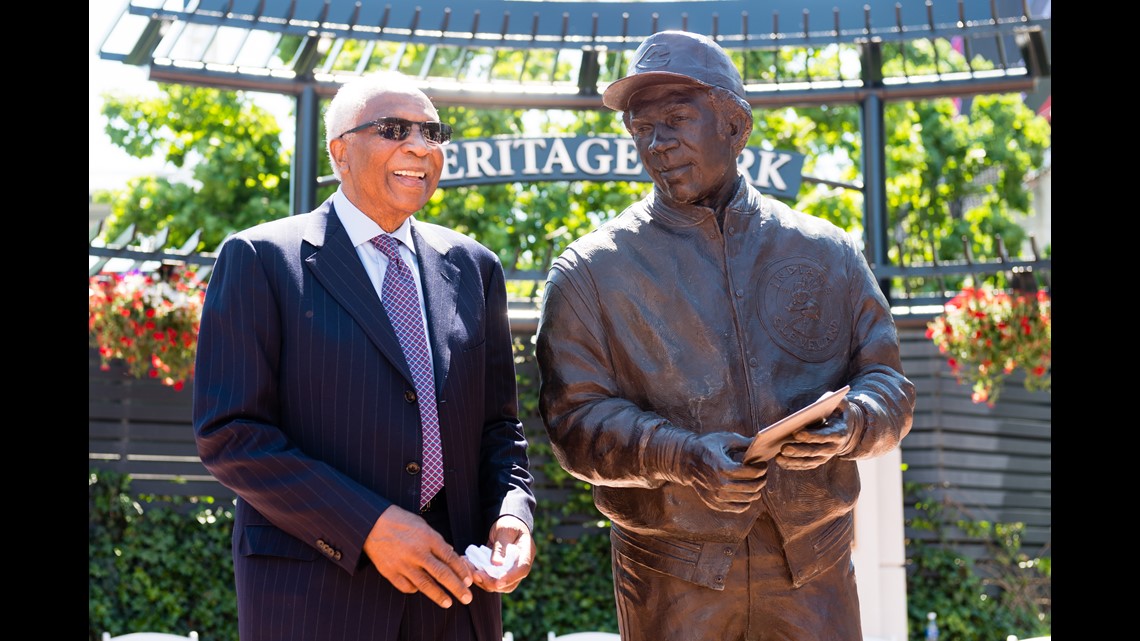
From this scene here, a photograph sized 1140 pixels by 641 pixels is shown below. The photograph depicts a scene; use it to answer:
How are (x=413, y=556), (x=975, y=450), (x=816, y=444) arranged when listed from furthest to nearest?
(x=975, y=450), (x=816, y=444), (x=413, y=556)

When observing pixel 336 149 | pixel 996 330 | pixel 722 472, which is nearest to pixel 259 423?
pixel 336 149

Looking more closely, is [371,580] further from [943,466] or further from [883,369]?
[943,466]

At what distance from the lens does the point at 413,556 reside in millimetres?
2734

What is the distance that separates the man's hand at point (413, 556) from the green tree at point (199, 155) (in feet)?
49.2

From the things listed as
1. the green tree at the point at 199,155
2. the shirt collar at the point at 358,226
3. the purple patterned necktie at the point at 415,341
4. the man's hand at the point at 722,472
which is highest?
the green tree at the point at 199,155

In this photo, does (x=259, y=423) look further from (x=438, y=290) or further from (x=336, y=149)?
(x=336, y=149)

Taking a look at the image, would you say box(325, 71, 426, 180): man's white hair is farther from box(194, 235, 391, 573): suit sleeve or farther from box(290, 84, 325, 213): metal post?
box(290, 84, 325, 213): metal post

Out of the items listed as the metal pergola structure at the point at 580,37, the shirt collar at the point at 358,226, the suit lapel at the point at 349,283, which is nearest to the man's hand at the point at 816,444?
the suit lapel at the point at 349,283

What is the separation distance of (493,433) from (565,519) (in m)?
6.65

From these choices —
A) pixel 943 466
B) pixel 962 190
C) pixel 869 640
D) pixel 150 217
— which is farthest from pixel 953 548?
pixel 150 217

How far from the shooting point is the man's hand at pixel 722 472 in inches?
115

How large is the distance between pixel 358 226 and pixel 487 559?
0.84 m

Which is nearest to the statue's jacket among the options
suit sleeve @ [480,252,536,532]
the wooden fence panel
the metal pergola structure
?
suit sleeve @ [480,252,536,532]

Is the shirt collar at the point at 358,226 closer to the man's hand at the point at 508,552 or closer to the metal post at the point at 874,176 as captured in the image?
the man's hand at the point at 508,552
